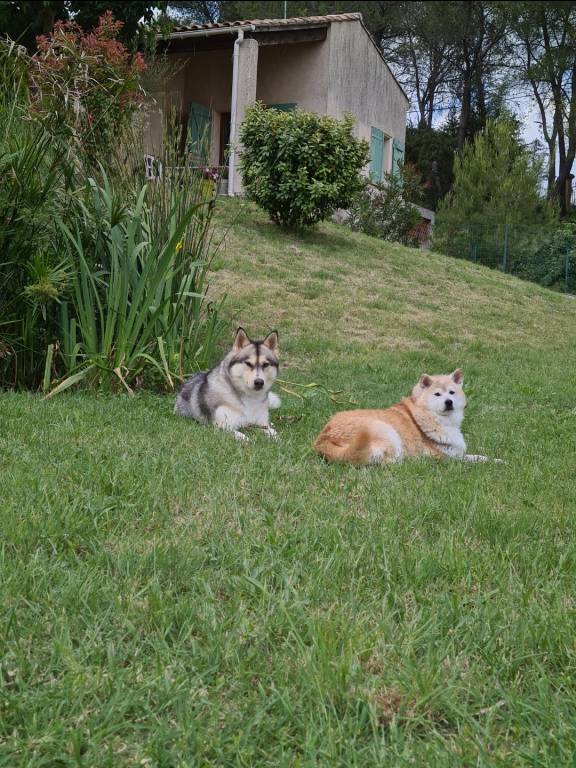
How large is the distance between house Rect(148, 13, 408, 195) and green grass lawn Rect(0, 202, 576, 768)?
1428cm

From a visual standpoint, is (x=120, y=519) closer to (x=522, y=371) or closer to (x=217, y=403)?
(x=217, y=403)

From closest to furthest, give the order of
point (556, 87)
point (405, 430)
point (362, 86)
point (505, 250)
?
1. point (405, 430)
2. point (362, 86)
3. point (505, 250)
4. point (556, 87)

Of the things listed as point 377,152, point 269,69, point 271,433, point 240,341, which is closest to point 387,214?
point 377,152

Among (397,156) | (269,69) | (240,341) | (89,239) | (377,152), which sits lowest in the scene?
(240,341)

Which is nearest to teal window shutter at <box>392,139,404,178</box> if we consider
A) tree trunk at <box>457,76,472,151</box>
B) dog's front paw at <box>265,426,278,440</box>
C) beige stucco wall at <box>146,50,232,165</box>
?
beige stucco wall at <box>146,50,232,165</box>

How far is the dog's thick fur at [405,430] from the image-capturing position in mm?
4432

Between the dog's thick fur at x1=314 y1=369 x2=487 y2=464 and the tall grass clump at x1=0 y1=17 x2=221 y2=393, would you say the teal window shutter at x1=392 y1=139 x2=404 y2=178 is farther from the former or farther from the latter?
the dog's thick fur at x1=314 y1=369 x2=487 y2=464

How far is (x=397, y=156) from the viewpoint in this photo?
24.7 m

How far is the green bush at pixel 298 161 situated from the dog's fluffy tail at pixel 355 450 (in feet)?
34.1

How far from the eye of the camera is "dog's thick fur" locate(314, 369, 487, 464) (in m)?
4.43

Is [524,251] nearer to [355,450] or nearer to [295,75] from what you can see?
[295,75]

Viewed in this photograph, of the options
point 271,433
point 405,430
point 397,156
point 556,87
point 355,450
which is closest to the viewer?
point 355,450

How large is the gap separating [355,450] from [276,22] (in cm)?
1651

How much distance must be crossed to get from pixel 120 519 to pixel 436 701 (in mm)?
1638
